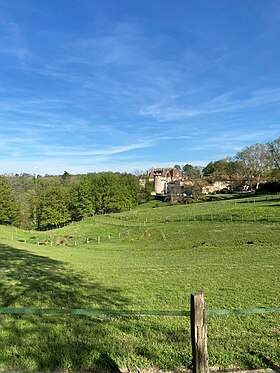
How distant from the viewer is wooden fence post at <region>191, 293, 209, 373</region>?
12.8 ft

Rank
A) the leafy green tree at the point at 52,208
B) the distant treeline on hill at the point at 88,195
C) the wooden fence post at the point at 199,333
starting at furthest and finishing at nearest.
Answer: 1. the leafy green tree at the point at 52,208
2. the distant treeline on hill at the point at 88,195
3. the wooden fence post at the point at 199,333

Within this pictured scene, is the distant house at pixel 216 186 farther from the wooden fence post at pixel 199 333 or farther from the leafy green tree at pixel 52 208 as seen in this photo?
the wooden fence post at pixel 199 333

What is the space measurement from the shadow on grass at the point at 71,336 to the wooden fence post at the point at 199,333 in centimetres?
141

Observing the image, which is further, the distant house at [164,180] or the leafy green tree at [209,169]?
the distant house at [164,180]

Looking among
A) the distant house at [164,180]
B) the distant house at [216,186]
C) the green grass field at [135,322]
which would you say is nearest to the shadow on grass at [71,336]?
the green grass field at [135,322]

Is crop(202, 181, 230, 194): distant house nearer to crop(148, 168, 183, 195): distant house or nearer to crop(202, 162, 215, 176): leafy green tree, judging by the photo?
crop(202, 162, 215, 176): leafy green tree

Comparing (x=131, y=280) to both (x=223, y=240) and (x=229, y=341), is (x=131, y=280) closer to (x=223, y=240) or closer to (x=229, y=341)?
(x=229, y=341)

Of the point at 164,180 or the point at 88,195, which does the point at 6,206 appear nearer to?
the point at 88,195

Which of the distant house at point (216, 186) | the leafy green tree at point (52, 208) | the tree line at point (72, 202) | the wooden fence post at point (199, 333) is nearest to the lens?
the wooden fence post at point (199, 333)

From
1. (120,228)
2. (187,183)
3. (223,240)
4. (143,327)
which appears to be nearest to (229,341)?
(143,327)

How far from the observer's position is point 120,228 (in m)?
46.5

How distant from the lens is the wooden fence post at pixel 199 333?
12.8ft

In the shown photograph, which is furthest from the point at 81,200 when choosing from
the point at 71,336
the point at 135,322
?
the point at 71,336

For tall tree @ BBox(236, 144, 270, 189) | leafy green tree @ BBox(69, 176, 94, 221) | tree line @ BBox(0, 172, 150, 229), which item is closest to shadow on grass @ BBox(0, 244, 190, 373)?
tree line @ BBox(0, 172, 150, 229)
